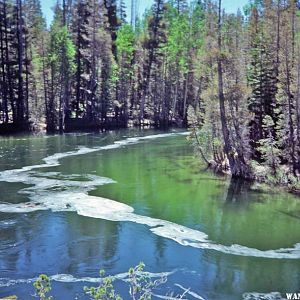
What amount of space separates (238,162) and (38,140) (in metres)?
20.8

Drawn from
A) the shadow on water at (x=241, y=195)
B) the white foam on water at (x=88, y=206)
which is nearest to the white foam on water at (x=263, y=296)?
the white foam on water at (x=88, y=206)

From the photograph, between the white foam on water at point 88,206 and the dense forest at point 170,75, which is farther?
the dense forest at point 170,75

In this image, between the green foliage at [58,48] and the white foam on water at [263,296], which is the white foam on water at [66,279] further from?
the green foliage at [58,48]

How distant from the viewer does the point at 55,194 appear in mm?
20016

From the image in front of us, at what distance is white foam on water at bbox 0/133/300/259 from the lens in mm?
13953

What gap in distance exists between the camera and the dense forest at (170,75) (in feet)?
79.5

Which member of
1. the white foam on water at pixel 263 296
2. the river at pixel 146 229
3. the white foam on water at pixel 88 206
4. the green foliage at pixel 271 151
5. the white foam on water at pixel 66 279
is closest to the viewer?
the white foam on water at pixel 263 296

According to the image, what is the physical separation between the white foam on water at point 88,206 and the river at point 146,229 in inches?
1.4

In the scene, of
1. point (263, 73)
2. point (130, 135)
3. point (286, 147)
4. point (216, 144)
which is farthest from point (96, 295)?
point (130, 135)

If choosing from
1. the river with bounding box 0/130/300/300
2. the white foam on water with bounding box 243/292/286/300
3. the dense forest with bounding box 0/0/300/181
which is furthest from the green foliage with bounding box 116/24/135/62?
the white foam on water with bounding box 243/292/286/300

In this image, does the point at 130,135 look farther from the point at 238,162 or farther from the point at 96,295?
the point at 96,295

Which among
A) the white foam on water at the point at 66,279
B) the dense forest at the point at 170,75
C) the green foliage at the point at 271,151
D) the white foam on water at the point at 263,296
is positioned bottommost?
the white foam on water at the point at 263,296

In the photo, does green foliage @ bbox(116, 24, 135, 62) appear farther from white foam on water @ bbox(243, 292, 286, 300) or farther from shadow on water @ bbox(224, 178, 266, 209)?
white foam on water @ bbox(243, 292, 286, 300)

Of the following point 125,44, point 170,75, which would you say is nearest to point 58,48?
point 125,44
